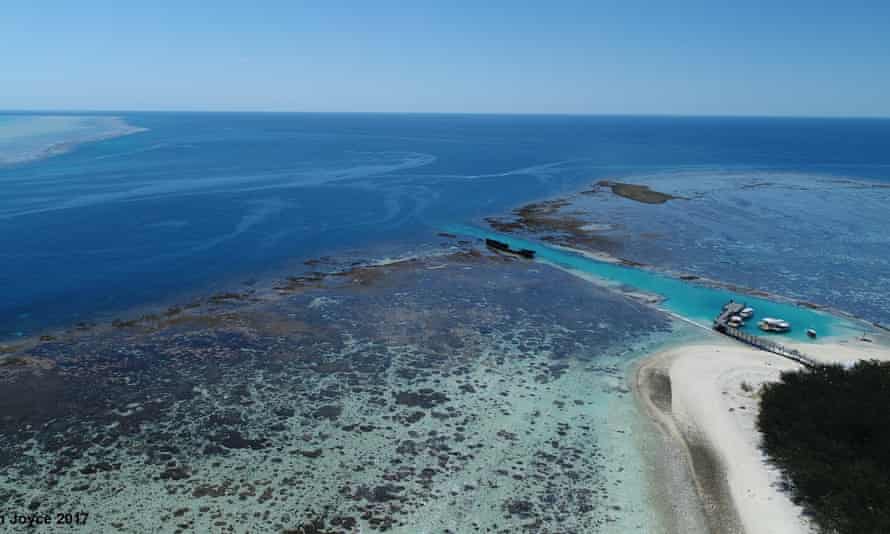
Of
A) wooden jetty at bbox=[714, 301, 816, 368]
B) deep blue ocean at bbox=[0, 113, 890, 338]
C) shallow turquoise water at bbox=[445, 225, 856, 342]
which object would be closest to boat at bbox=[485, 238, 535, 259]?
shallow turquoise water at bbox=[445, 225, 856, 342]

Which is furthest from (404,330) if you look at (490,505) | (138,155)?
(138,155)

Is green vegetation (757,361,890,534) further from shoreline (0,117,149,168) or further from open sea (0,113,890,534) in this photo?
shoreline (0,117,149,168)

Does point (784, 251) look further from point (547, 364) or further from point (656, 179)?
point (656, 179)

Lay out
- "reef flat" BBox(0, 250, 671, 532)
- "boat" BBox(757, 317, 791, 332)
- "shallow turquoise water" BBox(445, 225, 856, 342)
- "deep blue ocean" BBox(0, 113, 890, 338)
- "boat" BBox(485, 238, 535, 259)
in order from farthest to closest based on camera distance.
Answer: "boat" BBox(485, 238, 535, 259)
"deep blue ocean" BBox(0, 113, 890, 338)
"shallow turquoise water" BBox(445, 225, 856, 342)
"boat" BBox(757, 317, 791, 332)
"reef flat" BBox(0, 250, 671, 532)

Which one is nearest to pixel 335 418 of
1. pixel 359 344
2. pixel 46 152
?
pixel 359 344

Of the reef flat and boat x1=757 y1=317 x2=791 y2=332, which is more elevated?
boat x1=757 y1=317 x2=791 y2=332

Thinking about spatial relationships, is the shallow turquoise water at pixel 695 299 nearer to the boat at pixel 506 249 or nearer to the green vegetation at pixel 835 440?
the boat at pixel 506 249
